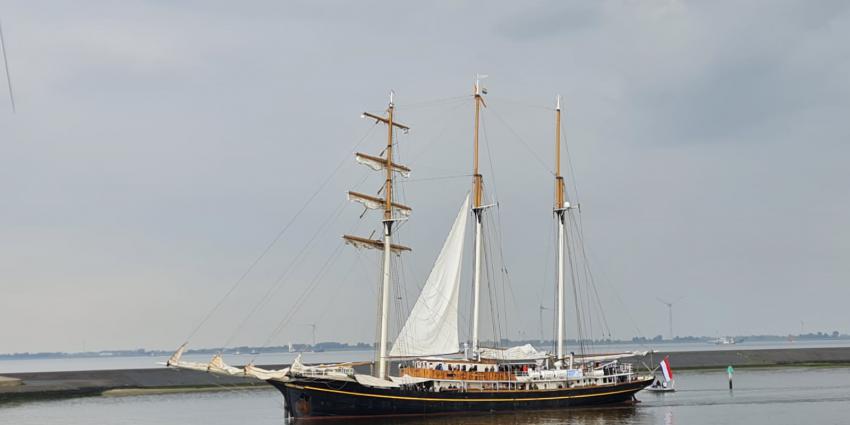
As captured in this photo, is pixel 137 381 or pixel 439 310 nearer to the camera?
pixel 439 310

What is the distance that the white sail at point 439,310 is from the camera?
7050 cm

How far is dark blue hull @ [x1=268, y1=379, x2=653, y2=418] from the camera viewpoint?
6391 cm

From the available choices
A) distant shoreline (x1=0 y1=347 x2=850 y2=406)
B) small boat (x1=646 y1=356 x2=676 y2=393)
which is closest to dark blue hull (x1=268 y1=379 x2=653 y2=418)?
distant shoreline (x1=0 y1=347 x2=850 y2=406)

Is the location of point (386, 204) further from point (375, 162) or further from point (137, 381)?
point (137, 381)

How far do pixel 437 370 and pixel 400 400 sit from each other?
439 cm

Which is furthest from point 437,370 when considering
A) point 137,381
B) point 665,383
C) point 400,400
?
point 137,381

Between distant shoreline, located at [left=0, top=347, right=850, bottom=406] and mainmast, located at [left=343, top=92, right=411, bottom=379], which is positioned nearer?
mainmast, located at [left=343, top=92, right=411, bottom=379]

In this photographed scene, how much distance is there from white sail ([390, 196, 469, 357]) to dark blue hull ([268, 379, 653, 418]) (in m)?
4.23

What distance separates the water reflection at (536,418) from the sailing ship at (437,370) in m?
0.66

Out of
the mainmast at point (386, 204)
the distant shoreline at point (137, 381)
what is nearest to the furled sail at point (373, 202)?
the mainmast at point (386, 204)

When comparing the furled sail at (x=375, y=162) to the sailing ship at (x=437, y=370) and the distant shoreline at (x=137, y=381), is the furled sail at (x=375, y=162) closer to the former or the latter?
the sailing ship at (x=437, y=370)

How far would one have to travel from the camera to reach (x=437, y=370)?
69500mm

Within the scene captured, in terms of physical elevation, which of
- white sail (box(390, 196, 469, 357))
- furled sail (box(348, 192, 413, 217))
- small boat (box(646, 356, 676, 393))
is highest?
furled sail (box(348, 192, 413, 217))

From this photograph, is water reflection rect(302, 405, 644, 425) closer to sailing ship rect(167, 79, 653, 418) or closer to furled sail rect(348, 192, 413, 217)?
sailing ship rect(167, 79, 653, 418)
